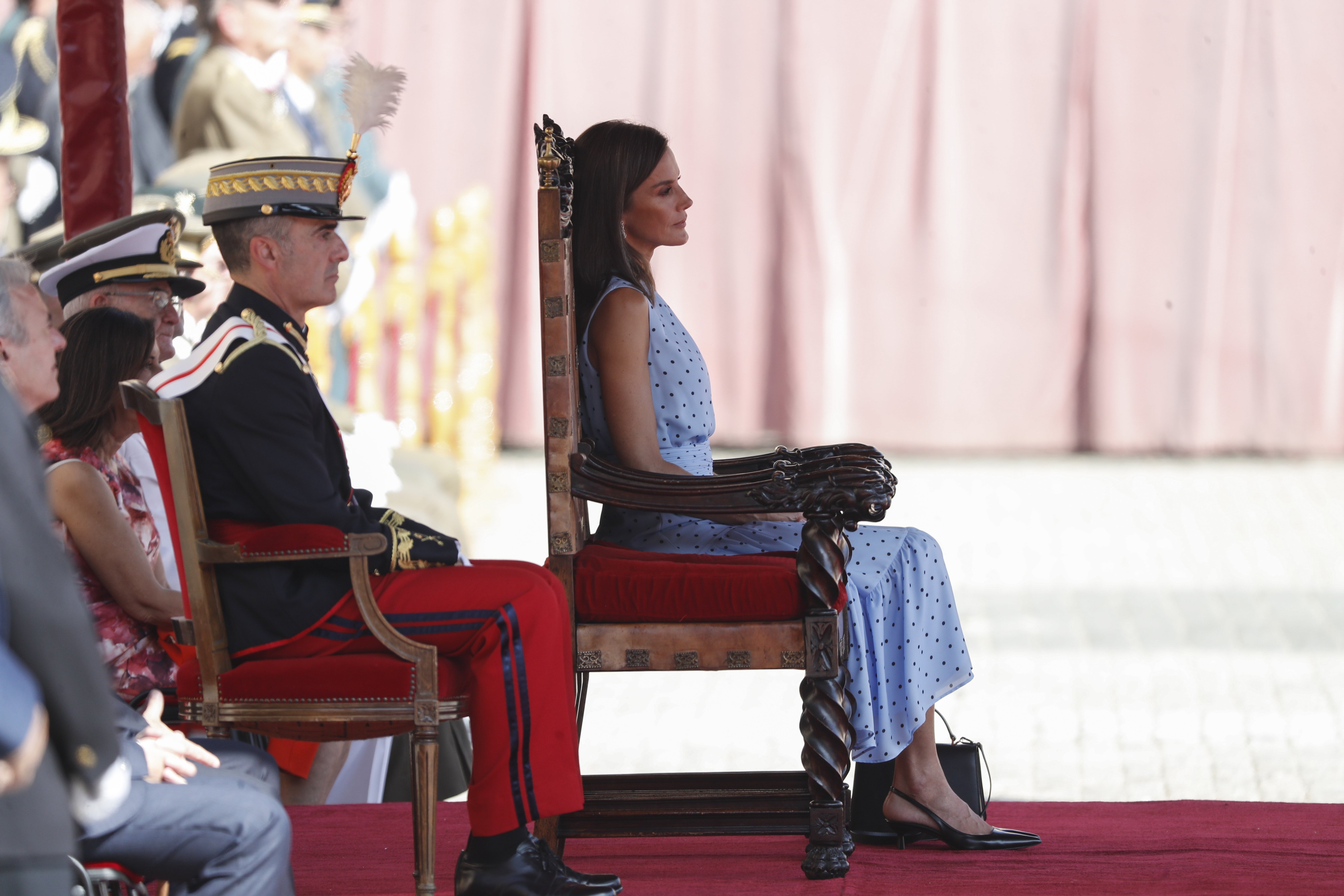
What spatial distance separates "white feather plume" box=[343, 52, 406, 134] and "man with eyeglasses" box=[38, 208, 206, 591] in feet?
2.12

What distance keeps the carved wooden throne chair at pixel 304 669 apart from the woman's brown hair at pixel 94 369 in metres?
0.41

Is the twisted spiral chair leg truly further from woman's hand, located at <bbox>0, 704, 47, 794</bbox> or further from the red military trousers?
woman's hand, located at <bbox>0, 704, 47, 794</bbox>

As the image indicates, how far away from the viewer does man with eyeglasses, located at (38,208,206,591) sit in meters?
3.07

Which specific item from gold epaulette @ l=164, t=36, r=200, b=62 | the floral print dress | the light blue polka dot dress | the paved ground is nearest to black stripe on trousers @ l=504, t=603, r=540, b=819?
the light blue polka dot dress

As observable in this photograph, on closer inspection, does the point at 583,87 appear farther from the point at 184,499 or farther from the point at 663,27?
the point at 184,499

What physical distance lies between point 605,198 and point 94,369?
994 mm

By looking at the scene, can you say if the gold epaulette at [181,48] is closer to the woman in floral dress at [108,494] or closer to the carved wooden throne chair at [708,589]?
the woman in floral dress at [108,494]

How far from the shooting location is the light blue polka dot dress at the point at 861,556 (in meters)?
2.65

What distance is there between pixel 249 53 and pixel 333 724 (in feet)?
19.0

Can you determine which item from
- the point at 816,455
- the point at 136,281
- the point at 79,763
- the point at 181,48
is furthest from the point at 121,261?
the point at 181,48

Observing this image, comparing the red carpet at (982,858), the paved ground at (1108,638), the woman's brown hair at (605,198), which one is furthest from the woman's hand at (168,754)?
the paved ground at (1108,638)

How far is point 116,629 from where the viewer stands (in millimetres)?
2641

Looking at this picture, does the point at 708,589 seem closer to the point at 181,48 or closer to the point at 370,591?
the point at 370,591

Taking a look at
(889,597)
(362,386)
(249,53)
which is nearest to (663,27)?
(249,53)
